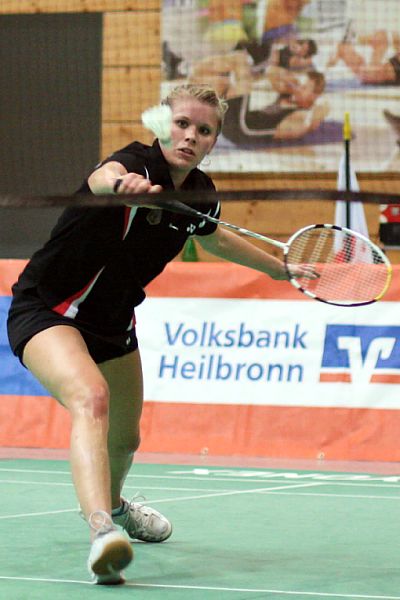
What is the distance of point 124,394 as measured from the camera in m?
5.11

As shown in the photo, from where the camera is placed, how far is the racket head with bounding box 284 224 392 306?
5.53 m

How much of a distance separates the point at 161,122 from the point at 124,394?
3.46 feet

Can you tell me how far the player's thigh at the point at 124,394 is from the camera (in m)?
5.06

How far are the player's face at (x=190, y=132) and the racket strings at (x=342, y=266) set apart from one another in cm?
78

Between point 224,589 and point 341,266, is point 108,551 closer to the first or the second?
point 224,589

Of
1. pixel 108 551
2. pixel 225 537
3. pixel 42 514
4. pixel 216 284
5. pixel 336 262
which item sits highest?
pixel 108 551

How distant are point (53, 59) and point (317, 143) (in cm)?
307

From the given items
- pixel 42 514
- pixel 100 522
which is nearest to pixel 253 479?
pixel 42 514

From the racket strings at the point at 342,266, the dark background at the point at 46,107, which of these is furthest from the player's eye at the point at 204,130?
the dark background at the point at 46,107

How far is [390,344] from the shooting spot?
8.44 meters

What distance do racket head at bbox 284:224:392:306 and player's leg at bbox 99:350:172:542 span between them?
2.47ft

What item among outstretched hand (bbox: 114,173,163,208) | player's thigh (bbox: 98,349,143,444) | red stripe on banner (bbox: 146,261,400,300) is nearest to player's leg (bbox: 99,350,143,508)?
player's thigh (bbox: 98,349,143,444)

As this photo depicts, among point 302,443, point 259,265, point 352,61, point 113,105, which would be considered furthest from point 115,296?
point 113,105

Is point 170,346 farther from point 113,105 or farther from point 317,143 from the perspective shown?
point 113,105
